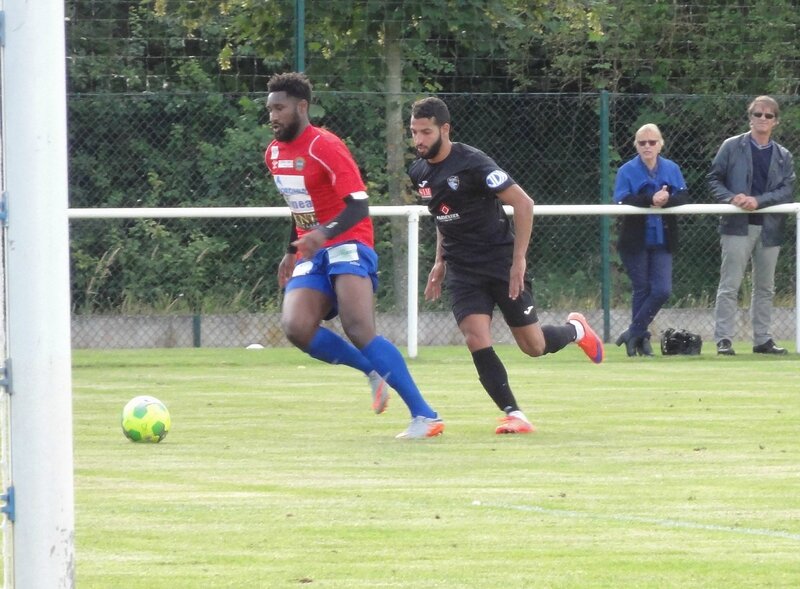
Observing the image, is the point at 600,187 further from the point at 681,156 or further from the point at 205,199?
the point at 205,199

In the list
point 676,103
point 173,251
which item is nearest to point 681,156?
point 676,103

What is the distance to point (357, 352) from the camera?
1029 centimetres

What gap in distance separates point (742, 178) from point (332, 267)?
7353mm

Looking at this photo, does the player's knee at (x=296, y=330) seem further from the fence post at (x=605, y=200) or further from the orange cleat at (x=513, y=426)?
the fence post at (x=605, y=200)

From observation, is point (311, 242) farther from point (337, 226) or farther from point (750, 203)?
point (750, 203)

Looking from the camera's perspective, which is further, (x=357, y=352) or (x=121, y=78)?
(x=121, y=78)

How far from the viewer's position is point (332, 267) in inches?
393

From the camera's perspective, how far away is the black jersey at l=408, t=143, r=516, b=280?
9961 mm

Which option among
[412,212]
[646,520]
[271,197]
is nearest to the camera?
[646,520]

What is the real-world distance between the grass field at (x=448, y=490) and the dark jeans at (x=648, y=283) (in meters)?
2.76

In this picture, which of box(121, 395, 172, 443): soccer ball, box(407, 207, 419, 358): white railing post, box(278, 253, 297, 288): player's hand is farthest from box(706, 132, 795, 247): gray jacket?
box(121, 395, 172, 443): soccer ball

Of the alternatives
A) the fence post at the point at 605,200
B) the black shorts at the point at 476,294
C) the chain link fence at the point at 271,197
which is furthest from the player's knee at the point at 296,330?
the fence post at the point at 605,200

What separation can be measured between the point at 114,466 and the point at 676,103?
1178cm

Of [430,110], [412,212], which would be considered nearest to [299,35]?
[412,212]
